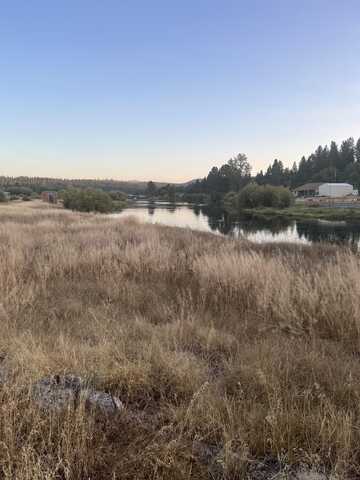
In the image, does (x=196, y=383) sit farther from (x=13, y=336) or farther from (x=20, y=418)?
(x=13, y=336)

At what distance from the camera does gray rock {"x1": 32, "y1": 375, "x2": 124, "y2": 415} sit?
7.17 feet

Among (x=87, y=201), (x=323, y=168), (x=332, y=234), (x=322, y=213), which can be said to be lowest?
(x=332, y=234)

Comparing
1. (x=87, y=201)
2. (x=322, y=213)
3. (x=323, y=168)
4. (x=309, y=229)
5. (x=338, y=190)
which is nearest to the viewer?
(x=309, y=229)

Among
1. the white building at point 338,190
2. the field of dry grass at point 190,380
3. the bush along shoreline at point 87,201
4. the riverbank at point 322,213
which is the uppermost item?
the white building at point 338,190

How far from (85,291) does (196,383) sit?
373cm

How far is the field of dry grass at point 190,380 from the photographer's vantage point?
1.80 meters

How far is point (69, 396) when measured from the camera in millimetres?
2256

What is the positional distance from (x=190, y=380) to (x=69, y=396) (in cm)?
93

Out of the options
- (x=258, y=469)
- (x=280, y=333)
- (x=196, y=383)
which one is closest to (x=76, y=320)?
(x=196, y=383)

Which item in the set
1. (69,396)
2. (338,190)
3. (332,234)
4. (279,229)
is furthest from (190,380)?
(338,190)

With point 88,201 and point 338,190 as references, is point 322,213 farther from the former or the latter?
point 88,201

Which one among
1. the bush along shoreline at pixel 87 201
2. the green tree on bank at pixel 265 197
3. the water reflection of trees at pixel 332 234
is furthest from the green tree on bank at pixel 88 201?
the water reflection of trees at pixel 332 234

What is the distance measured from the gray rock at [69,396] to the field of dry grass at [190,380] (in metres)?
0.07

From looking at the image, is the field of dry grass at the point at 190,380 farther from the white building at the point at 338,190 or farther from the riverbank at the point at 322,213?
the white building at the point at 338,190
